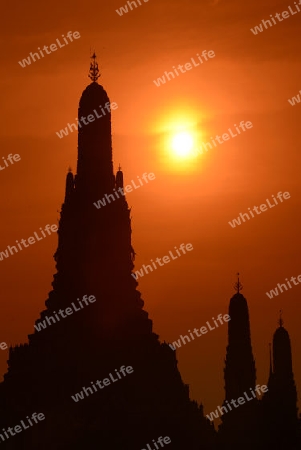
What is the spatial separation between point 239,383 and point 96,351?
11.7 m

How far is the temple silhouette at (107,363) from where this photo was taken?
158m

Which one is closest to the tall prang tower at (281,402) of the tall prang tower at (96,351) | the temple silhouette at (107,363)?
the temple silhouette at (107,363)

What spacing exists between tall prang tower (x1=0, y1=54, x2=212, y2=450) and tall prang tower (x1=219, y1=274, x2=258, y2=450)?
79.5 inches

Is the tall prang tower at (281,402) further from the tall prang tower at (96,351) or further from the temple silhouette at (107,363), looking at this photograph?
the tall prang tower at (96,351)

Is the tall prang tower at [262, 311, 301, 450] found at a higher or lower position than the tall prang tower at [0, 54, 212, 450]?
lower

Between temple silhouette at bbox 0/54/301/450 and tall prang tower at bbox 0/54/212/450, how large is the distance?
0.26 ft

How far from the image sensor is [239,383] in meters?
162

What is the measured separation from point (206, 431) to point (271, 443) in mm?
5510

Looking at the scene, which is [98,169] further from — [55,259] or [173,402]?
[173,402]

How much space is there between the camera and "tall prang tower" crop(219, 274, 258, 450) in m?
160

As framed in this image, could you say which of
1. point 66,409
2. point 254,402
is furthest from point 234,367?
point 66,409

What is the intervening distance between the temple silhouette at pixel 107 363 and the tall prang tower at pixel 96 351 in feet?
0.26

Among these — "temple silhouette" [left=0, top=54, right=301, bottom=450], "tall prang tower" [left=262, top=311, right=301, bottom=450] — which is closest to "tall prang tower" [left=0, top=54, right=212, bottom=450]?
"temple silhouette" [left=0, top=54, right=301, bottom=450]

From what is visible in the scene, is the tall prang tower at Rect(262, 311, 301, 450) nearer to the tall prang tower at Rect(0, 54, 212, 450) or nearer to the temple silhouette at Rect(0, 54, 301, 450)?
the temple silhouette at Rect(0, 54, 301, 450)
